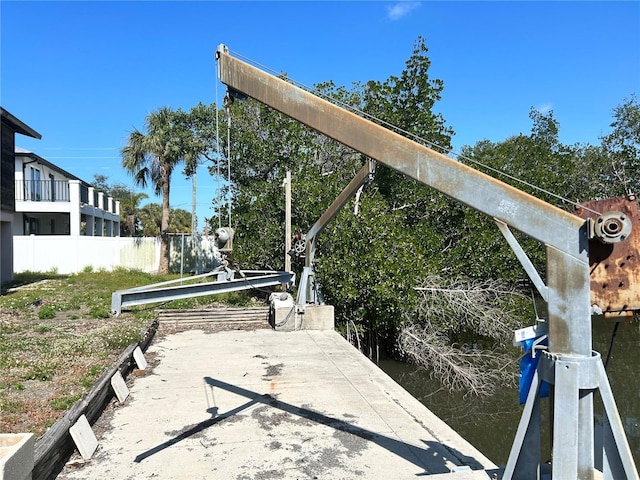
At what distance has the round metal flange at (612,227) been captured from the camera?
2.38 m

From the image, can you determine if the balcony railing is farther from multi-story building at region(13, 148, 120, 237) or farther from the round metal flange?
the round metal flange

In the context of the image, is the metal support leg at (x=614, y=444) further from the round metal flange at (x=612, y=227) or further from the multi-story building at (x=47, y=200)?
the multi-story building at (x=47, y=200)

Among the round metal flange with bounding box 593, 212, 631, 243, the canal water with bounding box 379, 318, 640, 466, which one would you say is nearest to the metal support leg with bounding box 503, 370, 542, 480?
the round metal flange with bounding box 593, 212, 631, 243

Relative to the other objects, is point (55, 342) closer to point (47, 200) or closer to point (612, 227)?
point (612, 227)

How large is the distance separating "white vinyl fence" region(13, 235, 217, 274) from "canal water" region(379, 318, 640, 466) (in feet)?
43.9

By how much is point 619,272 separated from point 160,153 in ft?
72.8

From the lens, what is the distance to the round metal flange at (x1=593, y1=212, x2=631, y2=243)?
2377 mm

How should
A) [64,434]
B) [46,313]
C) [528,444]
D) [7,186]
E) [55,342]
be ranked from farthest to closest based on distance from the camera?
[7,186]
[46,313]
[55,342]
[64,434]
[528,444]

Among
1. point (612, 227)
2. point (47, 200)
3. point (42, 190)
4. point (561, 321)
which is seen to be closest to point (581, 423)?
point (561, 321)

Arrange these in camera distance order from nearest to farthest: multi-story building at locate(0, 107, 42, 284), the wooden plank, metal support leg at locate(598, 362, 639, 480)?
1. metal support leg at locate(598, 362, 639, 480)
2. the wooden plank
3. multi-story building at locate(0, 107, 42, 284)

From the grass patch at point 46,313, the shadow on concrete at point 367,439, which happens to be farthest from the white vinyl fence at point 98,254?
the shadow on concrete at point 367,439

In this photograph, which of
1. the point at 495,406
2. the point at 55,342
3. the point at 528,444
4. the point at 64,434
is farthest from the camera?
the point at 495,406

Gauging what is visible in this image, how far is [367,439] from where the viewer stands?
4707 millimetres

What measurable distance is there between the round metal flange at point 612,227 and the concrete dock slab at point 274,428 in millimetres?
1625
